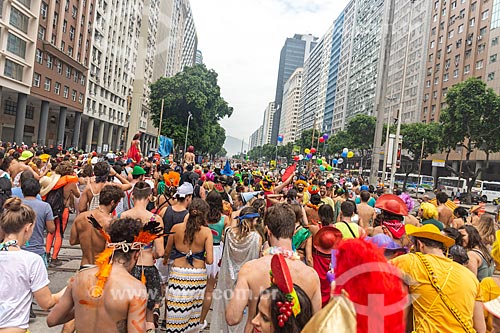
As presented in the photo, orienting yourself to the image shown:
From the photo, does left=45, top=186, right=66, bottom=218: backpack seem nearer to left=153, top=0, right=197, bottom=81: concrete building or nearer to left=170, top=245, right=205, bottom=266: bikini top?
left=170, top=245, right=205, bottom=266: bikini top

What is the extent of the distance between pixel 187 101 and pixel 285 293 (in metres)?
44.1

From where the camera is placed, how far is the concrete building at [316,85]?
13938cm

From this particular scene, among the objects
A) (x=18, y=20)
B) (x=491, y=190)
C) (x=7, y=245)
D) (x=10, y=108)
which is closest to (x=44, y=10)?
(x=18, y=20)

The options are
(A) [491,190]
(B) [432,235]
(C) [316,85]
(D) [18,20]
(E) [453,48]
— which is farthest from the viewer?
(C) [316,85]

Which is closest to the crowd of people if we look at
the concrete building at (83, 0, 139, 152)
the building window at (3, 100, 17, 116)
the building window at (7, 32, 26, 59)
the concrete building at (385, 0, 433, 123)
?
the building window at (7, 32, 26, 59)

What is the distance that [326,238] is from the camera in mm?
4477

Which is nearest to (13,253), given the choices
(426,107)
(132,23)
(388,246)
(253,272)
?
(253,272)

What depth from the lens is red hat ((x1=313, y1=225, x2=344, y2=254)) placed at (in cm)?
431

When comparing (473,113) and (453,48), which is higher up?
(453,48)

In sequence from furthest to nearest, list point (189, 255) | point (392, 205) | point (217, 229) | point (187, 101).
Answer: point (187, 101), point (217, 229), point (392, 205), point (189, 255)

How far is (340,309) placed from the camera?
135 centimetres

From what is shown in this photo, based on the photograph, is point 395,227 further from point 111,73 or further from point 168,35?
point 168,35

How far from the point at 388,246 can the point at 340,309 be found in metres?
3.07

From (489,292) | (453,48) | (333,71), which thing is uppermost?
(333,71)
